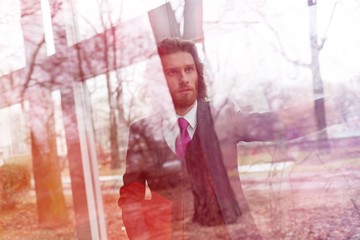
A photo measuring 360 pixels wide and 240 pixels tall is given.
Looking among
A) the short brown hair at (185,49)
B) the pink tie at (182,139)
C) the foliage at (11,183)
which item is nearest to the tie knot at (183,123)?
the pink tie at (182,139)

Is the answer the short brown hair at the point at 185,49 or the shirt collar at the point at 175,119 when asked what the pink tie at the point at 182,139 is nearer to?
the shirt collar at the point at 175,119

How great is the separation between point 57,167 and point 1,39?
79 cm

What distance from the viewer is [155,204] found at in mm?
2098

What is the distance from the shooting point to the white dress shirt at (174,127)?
1.98 m

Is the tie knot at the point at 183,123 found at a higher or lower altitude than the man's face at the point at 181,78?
lower

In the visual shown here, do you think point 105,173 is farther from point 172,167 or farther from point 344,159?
point 344,159

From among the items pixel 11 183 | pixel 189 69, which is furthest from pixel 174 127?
pixel 11 183

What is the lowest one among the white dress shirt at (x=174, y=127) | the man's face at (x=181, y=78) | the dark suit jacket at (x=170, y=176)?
the dark suit jacket at (x=170, y=176)

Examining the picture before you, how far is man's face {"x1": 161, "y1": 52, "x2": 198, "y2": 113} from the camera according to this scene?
6.35 ft

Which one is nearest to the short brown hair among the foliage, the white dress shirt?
the white dress shirt

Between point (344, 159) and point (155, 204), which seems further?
point (155, 204)

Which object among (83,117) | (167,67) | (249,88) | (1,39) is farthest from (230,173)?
(1,39)

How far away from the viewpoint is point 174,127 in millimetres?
2045

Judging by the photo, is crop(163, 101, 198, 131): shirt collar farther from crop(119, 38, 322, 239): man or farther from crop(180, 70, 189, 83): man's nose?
crop(180, 70, 189, 83): man's nose
